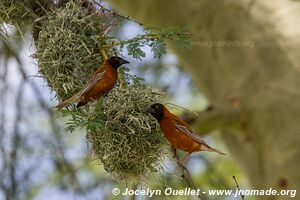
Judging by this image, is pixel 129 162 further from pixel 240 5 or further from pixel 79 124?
pixel 240 5

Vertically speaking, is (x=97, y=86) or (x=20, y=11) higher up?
(x=20, y=11)

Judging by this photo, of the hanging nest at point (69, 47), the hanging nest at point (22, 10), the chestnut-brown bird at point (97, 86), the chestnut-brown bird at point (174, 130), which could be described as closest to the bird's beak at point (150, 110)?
the chestnut-brown bird at point (174, 130)

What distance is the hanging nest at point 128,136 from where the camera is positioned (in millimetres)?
1737

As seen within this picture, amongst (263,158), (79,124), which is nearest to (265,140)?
(263,158)

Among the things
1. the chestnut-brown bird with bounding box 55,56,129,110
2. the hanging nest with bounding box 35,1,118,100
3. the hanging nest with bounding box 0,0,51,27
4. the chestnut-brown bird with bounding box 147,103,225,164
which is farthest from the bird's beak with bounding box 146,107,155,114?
the hanging nest with bounding box 0,0,51,27

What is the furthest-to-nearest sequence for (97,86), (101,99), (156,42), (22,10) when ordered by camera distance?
(22,10)
(156,42)
(97,86)
(101,99)

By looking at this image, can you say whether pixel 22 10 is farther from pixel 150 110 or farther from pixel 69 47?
pixel 150 110

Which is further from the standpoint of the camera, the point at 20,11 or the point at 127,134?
the point at 20,11

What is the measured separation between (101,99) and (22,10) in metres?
0.62

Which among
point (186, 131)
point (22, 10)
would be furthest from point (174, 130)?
point (22, 10)

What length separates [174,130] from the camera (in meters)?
1.71

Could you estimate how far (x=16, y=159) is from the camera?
2.79m

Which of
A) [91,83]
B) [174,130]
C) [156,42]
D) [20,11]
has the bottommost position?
[174,130]

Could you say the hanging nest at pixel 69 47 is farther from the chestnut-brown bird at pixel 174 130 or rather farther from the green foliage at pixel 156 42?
the chestnut-brown bird at pixel 174 130
